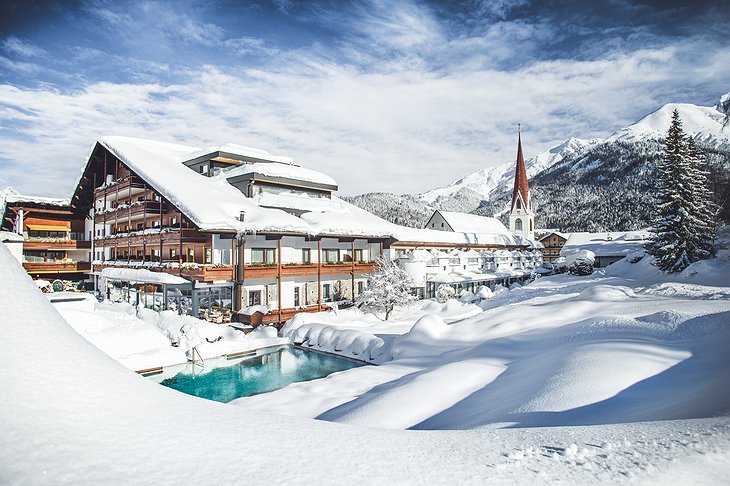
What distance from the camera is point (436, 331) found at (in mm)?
16266

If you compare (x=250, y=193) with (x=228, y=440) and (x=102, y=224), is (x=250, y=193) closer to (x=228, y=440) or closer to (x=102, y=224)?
(x=102, y=224)

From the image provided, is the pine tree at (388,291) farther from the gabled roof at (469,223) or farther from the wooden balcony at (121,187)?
the gabled roof at (469,223)

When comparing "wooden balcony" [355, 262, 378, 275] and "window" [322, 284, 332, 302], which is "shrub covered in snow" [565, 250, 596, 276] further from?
"window" [322, 284, 332, 302]

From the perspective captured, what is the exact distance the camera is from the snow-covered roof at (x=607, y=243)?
6912 centimetres

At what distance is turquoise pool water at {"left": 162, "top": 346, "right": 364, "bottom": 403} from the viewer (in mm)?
→ 16427

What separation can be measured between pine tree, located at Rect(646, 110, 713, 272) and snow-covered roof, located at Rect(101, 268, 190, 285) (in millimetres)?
34616

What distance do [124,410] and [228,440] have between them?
1053 mm

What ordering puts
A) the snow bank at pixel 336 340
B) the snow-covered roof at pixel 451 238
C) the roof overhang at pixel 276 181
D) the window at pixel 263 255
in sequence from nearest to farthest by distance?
the snow bank at pixel 336 340 → the window at pixel 263 255 → the roof overhang at pixel 276 181 → the snow-covered roof at pixel 451 238

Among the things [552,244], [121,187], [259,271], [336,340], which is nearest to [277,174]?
[259,271]

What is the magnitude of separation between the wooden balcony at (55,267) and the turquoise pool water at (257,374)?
27.2 meters

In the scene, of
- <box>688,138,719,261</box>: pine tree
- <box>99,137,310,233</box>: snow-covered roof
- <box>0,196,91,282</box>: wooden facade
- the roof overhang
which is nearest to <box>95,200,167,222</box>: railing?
<box>99,137,310,233</box>: snow-covered roof

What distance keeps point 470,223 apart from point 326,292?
32.1 meters

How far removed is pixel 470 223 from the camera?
58406 mm

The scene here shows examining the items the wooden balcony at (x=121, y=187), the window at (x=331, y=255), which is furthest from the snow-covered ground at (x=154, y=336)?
the wooden balcony at (x=121, y=187)
